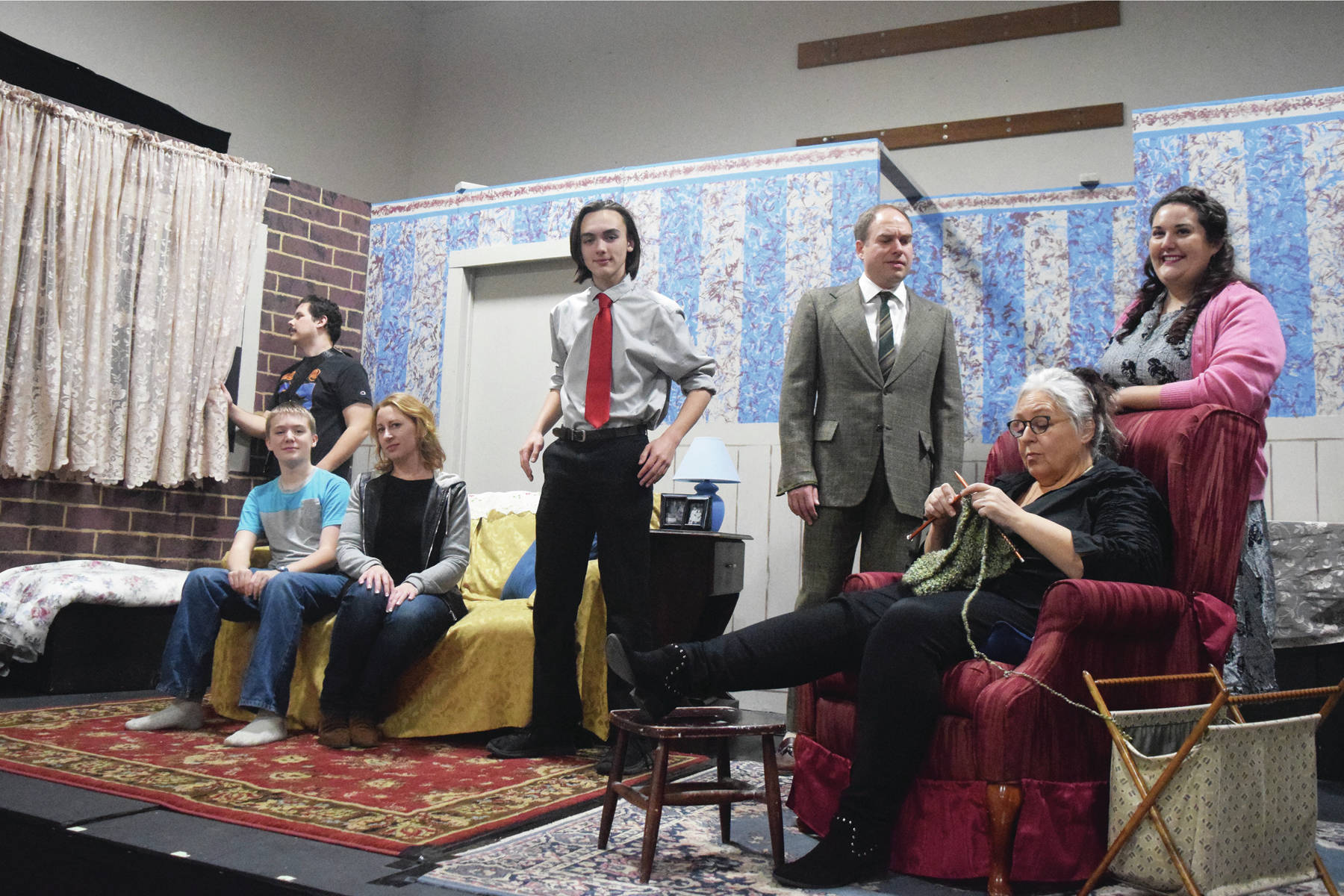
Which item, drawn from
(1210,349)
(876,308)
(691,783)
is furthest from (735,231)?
(691,783)

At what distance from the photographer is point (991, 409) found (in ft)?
14.7

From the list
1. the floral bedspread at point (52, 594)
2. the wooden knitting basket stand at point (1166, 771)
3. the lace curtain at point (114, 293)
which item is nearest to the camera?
the wooden knitting basket stand at point (1166, 771)

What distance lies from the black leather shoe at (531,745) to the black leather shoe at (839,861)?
132 cm

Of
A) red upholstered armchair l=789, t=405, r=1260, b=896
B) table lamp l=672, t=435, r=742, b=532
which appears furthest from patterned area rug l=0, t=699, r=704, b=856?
table lamp l=672, t=435, r=742, b=532

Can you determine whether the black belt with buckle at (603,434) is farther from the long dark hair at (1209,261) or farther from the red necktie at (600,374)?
the long dark hair at (1209,261)

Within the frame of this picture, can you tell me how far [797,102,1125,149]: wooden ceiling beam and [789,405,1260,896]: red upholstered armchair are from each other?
3717mm

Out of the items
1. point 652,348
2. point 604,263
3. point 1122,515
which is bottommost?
point 1122,515

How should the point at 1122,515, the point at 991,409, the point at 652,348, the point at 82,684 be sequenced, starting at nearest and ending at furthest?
the point at 1122,515 < the point at 652,348 < the point at 82,684 < the point at 991,409

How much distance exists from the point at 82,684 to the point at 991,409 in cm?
377

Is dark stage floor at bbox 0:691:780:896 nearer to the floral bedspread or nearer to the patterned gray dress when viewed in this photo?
the patterned gray dress

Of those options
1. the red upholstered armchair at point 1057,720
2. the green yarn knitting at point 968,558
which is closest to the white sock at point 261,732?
the red upholstered armchair at point 1057,720

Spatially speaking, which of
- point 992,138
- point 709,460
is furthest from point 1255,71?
point 709,460

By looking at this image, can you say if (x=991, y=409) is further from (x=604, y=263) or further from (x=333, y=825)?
(x=333, y=825)

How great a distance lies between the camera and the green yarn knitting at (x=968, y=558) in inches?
89.2
